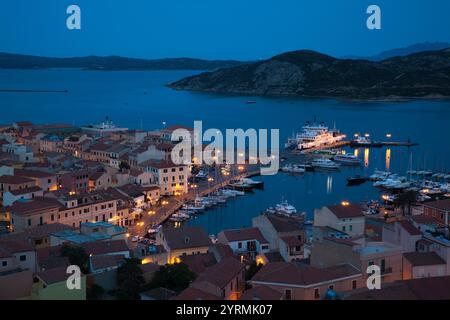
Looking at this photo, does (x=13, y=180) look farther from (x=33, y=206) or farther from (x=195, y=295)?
(x=195, y=295)

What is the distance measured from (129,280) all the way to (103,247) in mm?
1791

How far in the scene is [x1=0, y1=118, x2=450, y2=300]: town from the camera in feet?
22.2

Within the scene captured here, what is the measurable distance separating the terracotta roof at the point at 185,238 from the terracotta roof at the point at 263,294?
12.2 feet

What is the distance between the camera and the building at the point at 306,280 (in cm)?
646

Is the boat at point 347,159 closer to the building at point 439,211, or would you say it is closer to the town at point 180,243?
the town at point 180,243

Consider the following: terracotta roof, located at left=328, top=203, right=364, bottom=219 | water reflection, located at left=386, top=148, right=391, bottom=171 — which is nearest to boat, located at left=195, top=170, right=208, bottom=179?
water reflection, located at left=386, top=148, right=391, bottom=171

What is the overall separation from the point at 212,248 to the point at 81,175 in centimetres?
758

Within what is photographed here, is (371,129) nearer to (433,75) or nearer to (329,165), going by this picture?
(329,165)

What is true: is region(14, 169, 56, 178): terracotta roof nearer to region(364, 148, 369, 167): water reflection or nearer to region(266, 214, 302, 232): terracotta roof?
region(266, 214, 302, 232): terracotta roof

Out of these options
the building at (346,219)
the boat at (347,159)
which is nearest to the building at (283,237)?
the building at (346,219)

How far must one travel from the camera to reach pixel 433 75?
66.1 meters

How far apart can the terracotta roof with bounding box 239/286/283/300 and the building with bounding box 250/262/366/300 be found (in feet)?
0.45

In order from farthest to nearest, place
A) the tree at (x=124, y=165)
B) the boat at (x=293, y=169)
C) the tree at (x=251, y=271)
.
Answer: the boat at (x=293, y=169), the tree at (x=124, y=165), the tree at (x=251, y=271)
